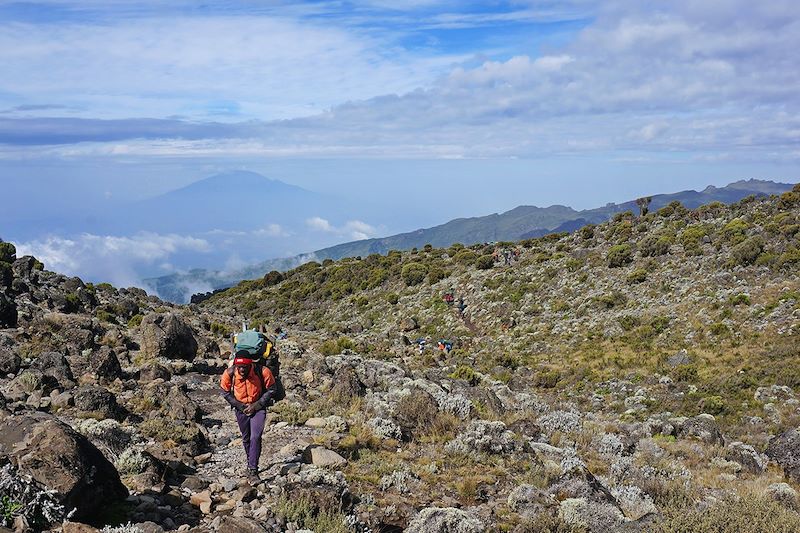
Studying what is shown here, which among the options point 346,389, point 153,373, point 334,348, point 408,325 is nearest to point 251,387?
point 346,389

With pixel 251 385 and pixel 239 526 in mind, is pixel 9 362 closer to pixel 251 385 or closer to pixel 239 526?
pixel 251 385

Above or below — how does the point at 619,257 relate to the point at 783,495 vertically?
above

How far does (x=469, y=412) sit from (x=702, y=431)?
7.07 metres

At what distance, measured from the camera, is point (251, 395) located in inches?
308

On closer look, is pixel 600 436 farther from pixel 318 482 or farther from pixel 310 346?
pixel 310 346

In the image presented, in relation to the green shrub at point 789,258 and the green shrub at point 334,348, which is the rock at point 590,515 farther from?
the green shrub at point 789,258

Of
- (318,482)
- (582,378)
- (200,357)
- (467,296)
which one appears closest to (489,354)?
(582,378)

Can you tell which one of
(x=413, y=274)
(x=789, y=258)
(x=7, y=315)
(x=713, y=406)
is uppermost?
(x=789, y=258)

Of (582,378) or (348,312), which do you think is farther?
(348,312)

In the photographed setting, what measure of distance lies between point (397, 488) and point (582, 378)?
55.6 feet

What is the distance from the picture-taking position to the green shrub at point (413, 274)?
48.7m

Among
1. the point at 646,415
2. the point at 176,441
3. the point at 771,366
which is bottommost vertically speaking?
the point at 646,415

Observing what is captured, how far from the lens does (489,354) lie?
28609 millimetres

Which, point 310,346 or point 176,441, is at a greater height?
point 176,441
